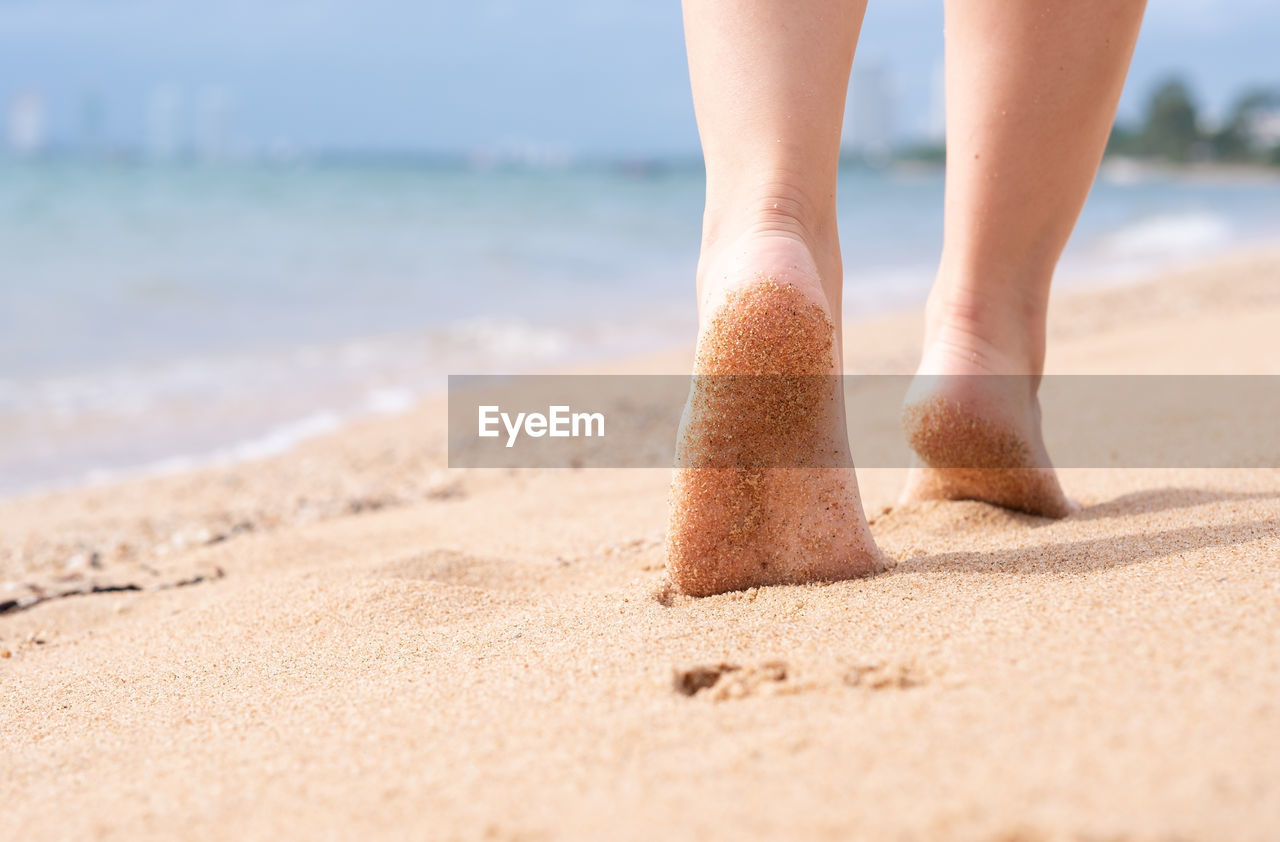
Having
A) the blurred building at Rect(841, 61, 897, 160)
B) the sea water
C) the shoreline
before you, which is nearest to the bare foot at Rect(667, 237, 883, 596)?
the shoreline

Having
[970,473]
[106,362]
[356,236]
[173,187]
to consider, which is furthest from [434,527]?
[173,187]

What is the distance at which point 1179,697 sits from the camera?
2.71 feet

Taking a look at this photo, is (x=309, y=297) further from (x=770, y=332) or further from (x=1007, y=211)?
(x=770, y=332)

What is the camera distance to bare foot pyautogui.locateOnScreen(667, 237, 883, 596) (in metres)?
1.25

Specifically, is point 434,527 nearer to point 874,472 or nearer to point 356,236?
point 874,472

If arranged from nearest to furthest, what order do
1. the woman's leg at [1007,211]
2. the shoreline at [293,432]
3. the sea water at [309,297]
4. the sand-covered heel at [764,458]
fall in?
the sand-covered heel at [764,458]
the woman's leg at [1007,211]
the shoreline at [293,432]
the sea water at [309,297]

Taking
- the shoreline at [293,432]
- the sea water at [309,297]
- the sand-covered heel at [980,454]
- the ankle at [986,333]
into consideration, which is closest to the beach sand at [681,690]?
the sand-covered heel at [980,454]

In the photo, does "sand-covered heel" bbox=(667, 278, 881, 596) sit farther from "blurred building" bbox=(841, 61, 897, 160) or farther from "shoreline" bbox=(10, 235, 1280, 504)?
"blurred building" bbox=(841, 61, 897, 160)

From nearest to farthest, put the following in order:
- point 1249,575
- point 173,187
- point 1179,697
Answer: point 1179,697 < point 1249,575 < point 173,187

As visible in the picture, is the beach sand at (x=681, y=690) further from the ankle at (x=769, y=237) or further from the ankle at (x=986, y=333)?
the ankle at (x=769, y=237)

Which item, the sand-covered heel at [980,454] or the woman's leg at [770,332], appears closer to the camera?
the woman's leg at [770,332]

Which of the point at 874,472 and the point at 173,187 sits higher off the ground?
the point at 173,187

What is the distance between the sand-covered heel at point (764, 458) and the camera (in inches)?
49.1

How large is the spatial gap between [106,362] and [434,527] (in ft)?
13.1
